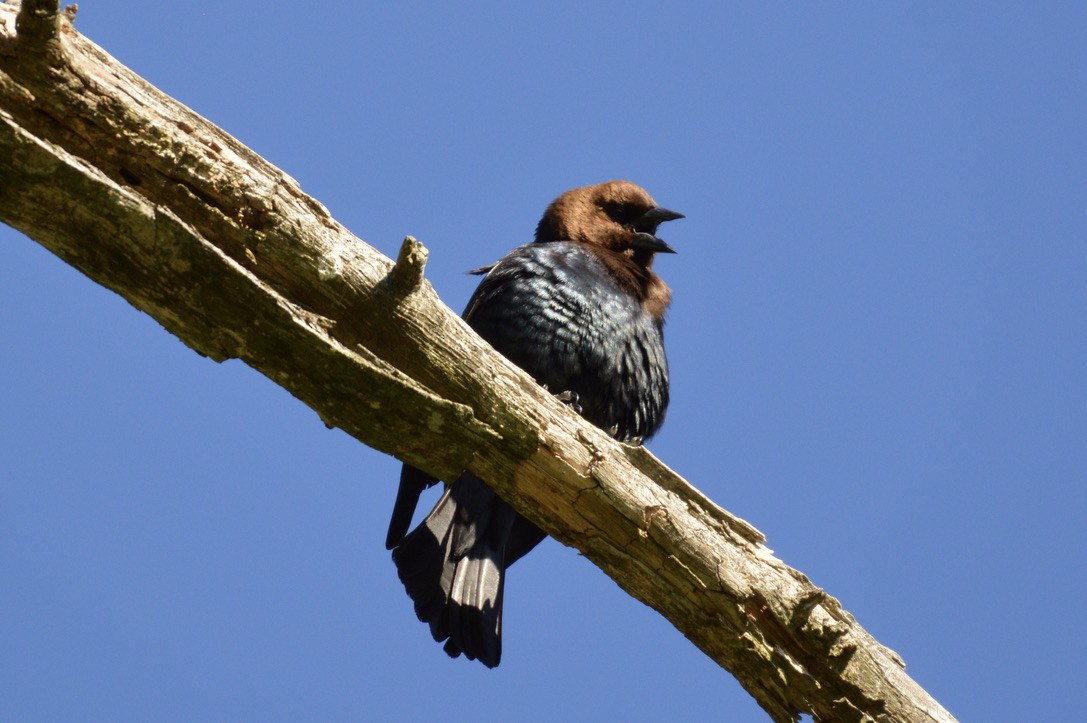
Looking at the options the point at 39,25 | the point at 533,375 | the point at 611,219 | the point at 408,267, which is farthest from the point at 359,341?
the point at 611,219

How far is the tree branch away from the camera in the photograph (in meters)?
2.46

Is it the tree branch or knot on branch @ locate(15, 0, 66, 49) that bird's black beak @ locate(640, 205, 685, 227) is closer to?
the tree branch

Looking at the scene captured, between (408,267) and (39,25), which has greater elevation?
(39,25)

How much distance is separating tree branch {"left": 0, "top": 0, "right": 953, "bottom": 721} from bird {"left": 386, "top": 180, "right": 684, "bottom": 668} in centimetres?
109

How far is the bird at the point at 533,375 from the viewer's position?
13.1ft

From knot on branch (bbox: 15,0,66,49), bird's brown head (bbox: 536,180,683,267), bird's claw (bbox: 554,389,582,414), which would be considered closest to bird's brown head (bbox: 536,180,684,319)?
bird's brown head (bbox: 536,180,683,267)

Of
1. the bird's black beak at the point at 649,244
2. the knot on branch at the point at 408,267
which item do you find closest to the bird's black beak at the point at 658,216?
the bird's black beak at the point at 649,244

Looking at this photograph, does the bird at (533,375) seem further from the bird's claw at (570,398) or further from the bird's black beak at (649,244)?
the bird's black beak at (649,244)

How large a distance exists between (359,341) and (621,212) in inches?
109

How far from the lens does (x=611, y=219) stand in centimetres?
533

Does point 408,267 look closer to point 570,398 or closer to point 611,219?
point 570,398

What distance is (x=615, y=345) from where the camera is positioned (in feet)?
14.4

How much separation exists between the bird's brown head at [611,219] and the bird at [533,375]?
0.82 ft

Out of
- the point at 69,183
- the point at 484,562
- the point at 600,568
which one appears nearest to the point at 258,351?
the point at 69,183
